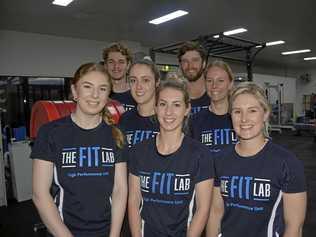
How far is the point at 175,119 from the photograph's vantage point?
4.93 ft

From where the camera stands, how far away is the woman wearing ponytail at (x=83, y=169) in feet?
4.43

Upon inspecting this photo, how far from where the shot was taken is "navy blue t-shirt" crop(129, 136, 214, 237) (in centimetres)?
142

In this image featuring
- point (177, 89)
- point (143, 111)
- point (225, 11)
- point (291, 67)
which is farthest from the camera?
point (291, 67)

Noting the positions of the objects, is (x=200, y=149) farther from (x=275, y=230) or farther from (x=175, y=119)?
(x=275, y=230)

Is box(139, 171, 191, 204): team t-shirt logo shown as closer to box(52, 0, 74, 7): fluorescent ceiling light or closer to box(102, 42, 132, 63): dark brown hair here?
box(102, 42, 132, 63): dark brown hair

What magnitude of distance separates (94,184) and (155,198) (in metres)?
0.30

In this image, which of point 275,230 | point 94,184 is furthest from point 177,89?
point 275,230

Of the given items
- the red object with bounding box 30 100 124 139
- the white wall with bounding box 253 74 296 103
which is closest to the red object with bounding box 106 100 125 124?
the red object with bounding box 30 100 124 139

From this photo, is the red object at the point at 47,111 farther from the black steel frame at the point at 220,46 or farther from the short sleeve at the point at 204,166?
the black steel frame at the point at 220,46

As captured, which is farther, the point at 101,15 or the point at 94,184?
the point at 101,15

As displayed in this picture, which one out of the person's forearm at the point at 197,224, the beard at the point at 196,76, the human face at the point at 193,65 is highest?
the human face at the point at 193,65

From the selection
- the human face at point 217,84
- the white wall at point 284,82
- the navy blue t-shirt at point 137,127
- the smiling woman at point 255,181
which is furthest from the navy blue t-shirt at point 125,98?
the white wall at point 284,82

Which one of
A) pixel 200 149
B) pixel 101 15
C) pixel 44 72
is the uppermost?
pixel 101 15

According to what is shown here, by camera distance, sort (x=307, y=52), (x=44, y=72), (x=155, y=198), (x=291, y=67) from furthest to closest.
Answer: (x=291, y=67) < (x=307, y=52) < (x=44, y=72) < (x=155, y=198)
